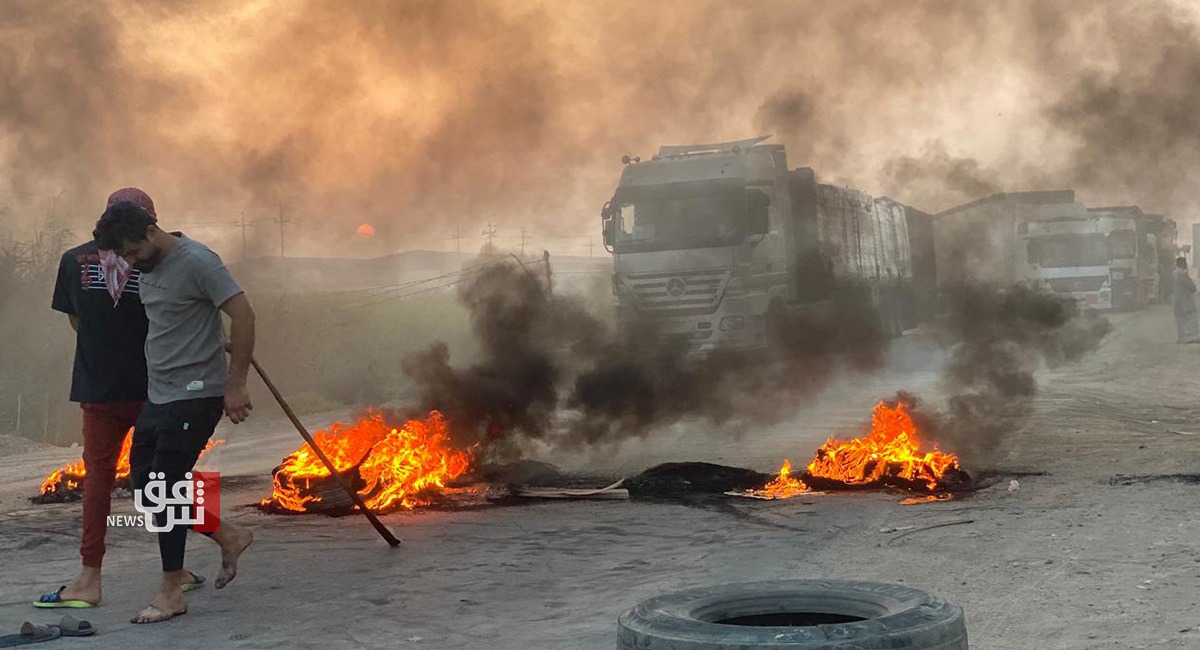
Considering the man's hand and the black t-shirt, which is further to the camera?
the black t-shirt

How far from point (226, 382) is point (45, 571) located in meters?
1.87

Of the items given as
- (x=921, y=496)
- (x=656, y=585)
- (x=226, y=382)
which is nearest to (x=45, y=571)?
(x=226, y=382)

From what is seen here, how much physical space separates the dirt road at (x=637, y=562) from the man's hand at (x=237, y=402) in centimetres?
85

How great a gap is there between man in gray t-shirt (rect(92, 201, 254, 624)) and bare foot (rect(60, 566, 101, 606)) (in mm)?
316

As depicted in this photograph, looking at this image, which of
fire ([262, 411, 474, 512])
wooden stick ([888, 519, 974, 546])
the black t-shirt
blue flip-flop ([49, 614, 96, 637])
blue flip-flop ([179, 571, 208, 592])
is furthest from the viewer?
fire ([262, 411, 474, 512])

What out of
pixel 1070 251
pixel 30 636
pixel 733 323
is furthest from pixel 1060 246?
pixel 30 636

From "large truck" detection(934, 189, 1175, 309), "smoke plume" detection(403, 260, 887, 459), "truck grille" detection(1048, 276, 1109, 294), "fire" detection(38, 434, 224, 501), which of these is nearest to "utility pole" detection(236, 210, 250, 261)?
"smoke plume" detection(403, 260, 887, 459)

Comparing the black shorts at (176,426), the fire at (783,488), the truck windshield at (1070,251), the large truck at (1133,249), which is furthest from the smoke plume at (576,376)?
the large truck at (1133,249)

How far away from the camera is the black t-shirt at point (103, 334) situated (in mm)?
5523

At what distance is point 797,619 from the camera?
11.2 feet

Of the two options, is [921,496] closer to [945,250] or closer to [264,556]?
[264,556]

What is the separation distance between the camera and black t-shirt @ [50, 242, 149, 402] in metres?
5.52

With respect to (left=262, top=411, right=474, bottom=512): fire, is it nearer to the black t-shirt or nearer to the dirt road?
the dirt road

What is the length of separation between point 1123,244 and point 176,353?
31.4 meters
